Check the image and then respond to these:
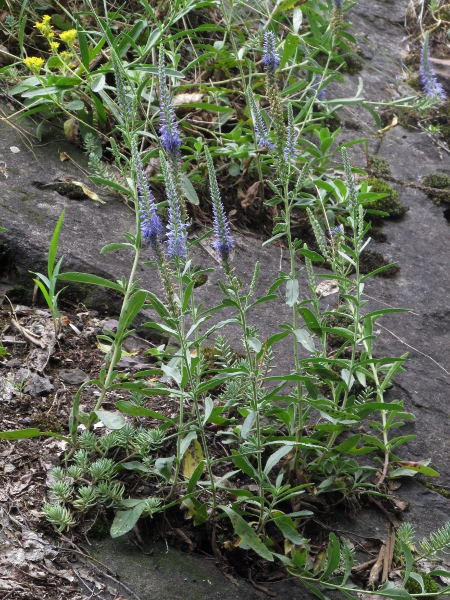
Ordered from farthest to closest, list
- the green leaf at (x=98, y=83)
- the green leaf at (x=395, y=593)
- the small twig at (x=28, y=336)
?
the green leaf at (x=98, y=83)
the small twig at (x=28, y=336)
the green leaf at (x=395, y=593)

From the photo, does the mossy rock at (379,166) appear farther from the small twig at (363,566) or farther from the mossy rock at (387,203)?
the small twig at (363,566)

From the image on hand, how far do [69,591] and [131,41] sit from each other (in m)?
2.84

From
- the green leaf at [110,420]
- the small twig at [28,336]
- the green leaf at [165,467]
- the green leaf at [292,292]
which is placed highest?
the green leaf at [292,292]

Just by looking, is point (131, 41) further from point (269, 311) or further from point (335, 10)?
point (269, 311)

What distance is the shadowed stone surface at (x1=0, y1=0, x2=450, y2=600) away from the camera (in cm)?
211

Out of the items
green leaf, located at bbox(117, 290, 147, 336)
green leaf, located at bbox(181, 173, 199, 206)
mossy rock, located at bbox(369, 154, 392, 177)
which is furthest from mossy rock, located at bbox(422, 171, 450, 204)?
green leaf, located at bbox(117, 290, 147, 336)

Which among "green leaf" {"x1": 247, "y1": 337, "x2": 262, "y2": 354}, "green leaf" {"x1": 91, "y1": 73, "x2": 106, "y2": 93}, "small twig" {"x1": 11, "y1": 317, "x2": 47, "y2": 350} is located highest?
"green leaf" {"x1": 91, "y1": 73, "x2": 106, "y2": 93}

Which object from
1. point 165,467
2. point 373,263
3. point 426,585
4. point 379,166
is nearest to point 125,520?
point 165,467

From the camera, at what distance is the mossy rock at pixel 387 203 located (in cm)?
424

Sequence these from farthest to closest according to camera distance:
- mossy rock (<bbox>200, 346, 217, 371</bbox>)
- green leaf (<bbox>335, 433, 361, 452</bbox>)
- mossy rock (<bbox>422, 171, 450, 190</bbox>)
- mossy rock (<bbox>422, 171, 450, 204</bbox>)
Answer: mossy rock (<bbox>422, 171, 450, 190</bbox>), mossy rock (<bbox>422, 171, 450, 204</bbox>), mossy rock (<bbox>200, 346, 217, 371</bbox>), green leaf (<bbox>335, 433, 361, 452</bbox>)

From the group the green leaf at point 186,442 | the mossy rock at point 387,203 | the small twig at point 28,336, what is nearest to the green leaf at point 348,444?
the green leaf at point 186,442

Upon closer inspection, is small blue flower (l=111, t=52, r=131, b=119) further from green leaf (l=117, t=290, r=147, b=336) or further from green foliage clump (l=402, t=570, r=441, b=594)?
green foliage clump (l=402, t=570, r=441, b=594)

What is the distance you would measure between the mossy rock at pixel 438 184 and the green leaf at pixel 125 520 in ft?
10.8

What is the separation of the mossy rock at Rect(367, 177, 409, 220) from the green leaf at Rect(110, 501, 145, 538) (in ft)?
9.07
